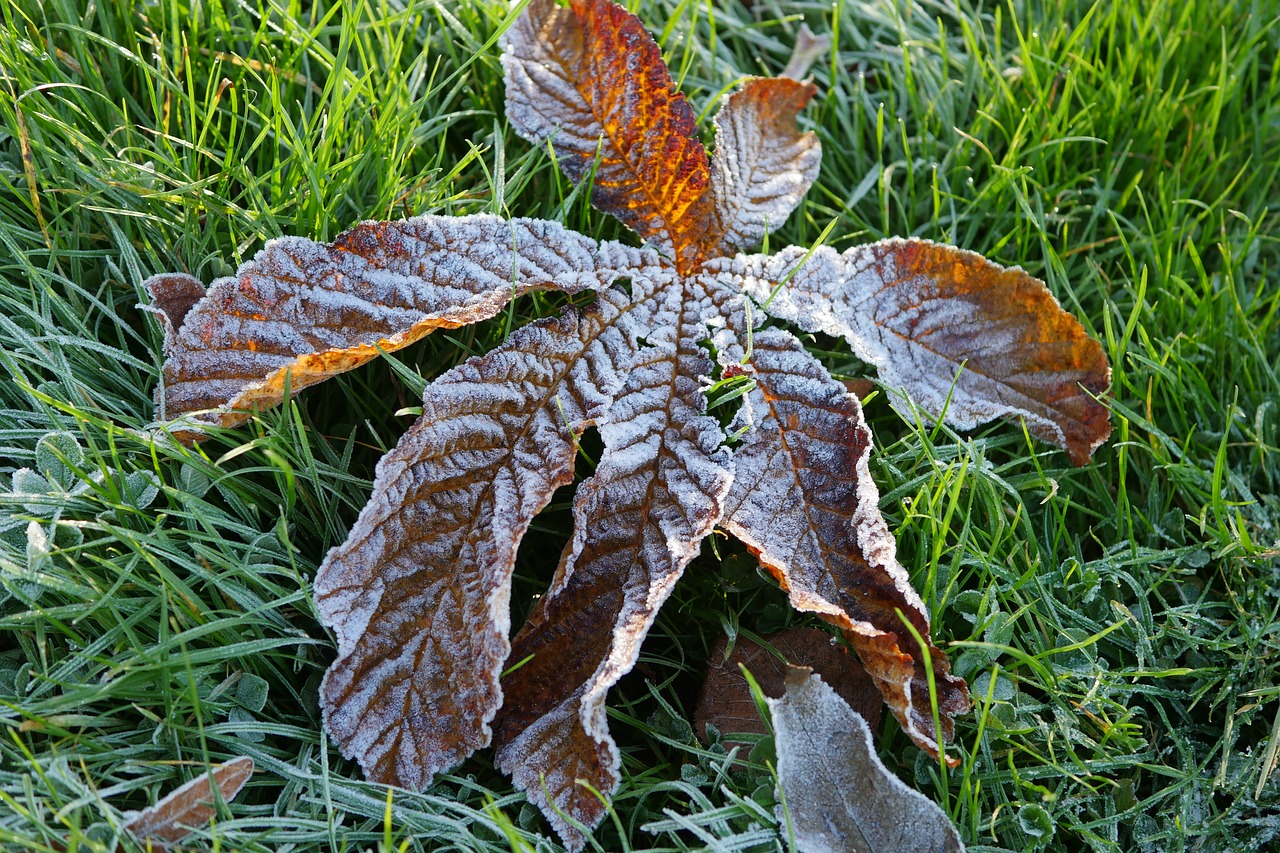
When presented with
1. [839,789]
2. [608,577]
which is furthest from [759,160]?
[839,789]

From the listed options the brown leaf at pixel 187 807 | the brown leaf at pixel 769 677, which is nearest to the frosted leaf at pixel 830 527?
the brown leaf at pixel 769 677

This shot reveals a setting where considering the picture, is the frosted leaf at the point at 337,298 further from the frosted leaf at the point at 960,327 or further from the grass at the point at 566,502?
the frosted leaf at the point at 960,327

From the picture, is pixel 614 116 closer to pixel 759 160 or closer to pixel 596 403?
pixel 759 160

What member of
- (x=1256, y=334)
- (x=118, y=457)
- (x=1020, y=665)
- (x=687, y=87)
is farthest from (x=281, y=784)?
(x=1256, y=334)

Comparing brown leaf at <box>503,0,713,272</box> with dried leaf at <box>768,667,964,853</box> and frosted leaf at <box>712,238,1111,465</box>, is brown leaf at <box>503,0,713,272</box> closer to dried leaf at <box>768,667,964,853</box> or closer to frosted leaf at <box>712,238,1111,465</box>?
frosted leaf at <box>712,238,1111,465</box>

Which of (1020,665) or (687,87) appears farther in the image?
(687,87)

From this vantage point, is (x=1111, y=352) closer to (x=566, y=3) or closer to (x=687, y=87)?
(x=687, y=87)

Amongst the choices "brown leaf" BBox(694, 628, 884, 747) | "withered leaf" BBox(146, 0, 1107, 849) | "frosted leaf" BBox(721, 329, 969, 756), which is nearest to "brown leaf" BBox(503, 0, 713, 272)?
"withered leaf" BBox(146, 0, 1107, 849)

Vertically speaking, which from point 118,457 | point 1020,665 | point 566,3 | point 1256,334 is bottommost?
point 1020,665
